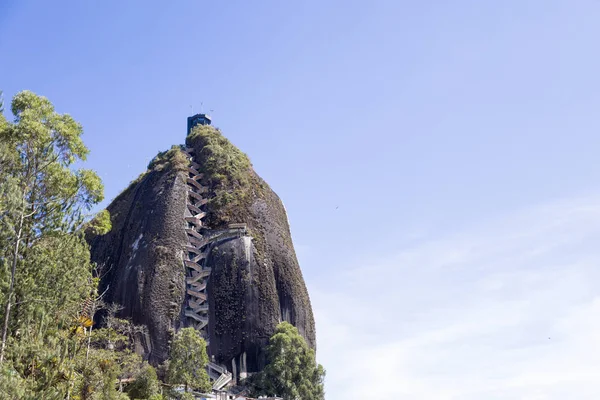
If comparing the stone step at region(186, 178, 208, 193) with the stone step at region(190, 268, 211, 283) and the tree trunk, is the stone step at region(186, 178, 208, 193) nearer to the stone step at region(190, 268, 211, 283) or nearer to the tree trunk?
the stone step at region(190, 268, 211, 283)

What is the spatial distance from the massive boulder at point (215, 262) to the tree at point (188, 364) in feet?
25.4

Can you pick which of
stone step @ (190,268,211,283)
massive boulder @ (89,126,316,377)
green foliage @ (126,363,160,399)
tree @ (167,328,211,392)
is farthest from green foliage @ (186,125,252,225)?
green foliage @ (126,363,160,399)

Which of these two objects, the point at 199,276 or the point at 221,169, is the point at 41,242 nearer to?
the point at 199,276

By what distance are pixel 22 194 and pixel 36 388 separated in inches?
239

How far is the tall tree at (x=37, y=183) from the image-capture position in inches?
861

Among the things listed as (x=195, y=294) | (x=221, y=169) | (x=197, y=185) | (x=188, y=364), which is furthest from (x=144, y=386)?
(x=221, y=169)

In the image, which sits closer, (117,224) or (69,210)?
(69,210)

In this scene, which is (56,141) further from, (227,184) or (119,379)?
(227,184)

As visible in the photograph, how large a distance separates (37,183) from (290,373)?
24200mm

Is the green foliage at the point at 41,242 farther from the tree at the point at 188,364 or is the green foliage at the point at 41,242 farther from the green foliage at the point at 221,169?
the green foliage at the point at 221,169

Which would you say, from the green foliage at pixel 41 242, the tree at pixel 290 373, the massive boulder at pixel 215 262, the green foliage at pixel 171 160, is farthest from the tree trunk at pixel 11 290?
the green foliage at pixel 171 160

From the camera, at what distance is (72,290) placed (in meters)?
23.7

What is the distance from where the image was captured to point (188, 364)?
3728 centimetres

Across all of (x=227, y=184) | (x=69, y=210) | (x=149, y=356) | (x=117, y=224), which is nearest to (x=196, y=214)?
(x=227, y=184)
